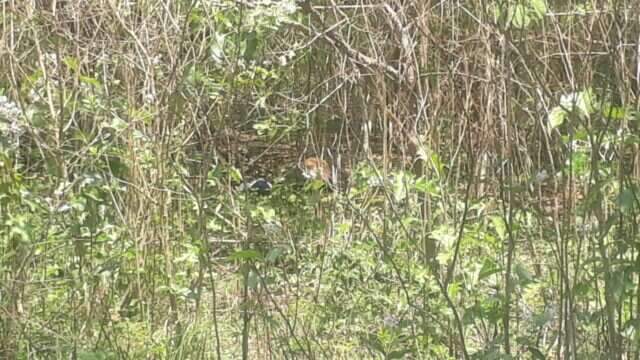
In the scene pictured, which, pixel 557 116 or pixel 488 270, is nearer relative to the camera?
pixel 557 116

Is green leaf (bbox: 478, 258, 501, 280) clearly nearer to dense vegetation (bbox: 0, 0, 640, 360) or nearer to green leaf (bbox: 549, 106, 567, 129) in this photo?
dense vegetation (bbox: 0, 0, 640, 360)

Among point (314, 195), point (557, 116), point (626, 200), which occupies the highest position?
point (557, 116)

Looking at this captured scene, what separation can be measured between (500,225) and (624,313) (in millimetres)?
391

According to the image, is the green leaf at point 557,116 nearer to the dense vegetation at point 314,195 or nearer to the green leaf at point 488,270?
the dense vegetation at point 314,195

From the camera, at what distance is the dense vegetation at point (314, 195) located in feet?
7.93

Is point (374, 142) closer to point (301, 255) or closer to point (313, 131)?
point (313, 131)

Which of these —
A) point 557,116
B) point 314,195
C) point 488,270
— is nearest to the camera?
point 557,116

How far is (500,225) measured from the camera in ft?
8.69

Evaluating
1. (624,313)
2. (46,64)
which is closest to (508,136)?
(624,313)

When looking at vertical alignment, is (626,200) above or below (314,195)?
above

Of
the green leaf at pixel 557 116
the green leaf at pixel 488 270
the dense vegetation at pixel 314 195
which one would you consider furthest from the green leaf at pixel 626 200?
the green leaf at pixel 488 270

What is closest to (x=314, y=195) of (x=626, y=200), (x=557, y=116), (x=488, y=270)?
(x=488, y=270)

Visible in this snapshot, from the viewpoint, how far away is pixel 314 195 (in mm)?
3559

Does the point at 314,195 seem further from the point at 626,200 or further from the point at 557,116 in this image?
the point at 626,200
